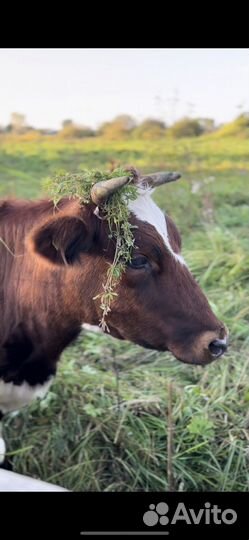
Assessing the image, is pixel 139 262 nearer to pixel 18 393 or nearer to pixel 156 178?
pixel 156 178

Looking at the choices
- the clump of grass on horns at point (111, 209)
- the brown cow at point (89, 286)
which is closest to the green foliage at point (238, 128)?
the brown cow at point (89, 286)

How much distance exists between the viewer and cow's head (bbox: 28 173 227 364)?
2.44 meters

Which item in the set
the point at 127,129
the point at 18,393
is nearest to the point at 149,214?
the point at 18,393

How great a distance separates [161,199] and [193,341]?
5.37ft

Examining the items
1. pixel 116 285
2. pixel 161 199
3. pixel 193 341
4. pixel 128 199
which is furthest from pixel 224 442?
pixel 161 199

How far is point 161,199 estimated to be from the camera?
4020 mm

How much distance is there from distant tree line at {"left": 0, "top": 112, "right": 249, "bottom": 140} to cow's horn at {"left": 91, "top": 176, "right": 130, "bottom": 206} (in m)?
1.72

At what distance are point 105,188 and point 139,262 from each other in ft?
0.89

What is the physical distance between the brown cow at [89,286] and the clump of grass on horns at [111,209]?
3 cm

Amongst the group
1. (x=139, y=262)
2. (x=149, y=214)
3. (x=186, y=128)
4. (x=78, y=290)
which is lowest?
(x=78, y=290)

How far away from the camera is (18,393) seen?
9.06 feet

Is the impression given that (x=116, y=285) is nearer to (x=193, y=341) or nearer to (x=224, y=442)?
(x=193, y=341)
